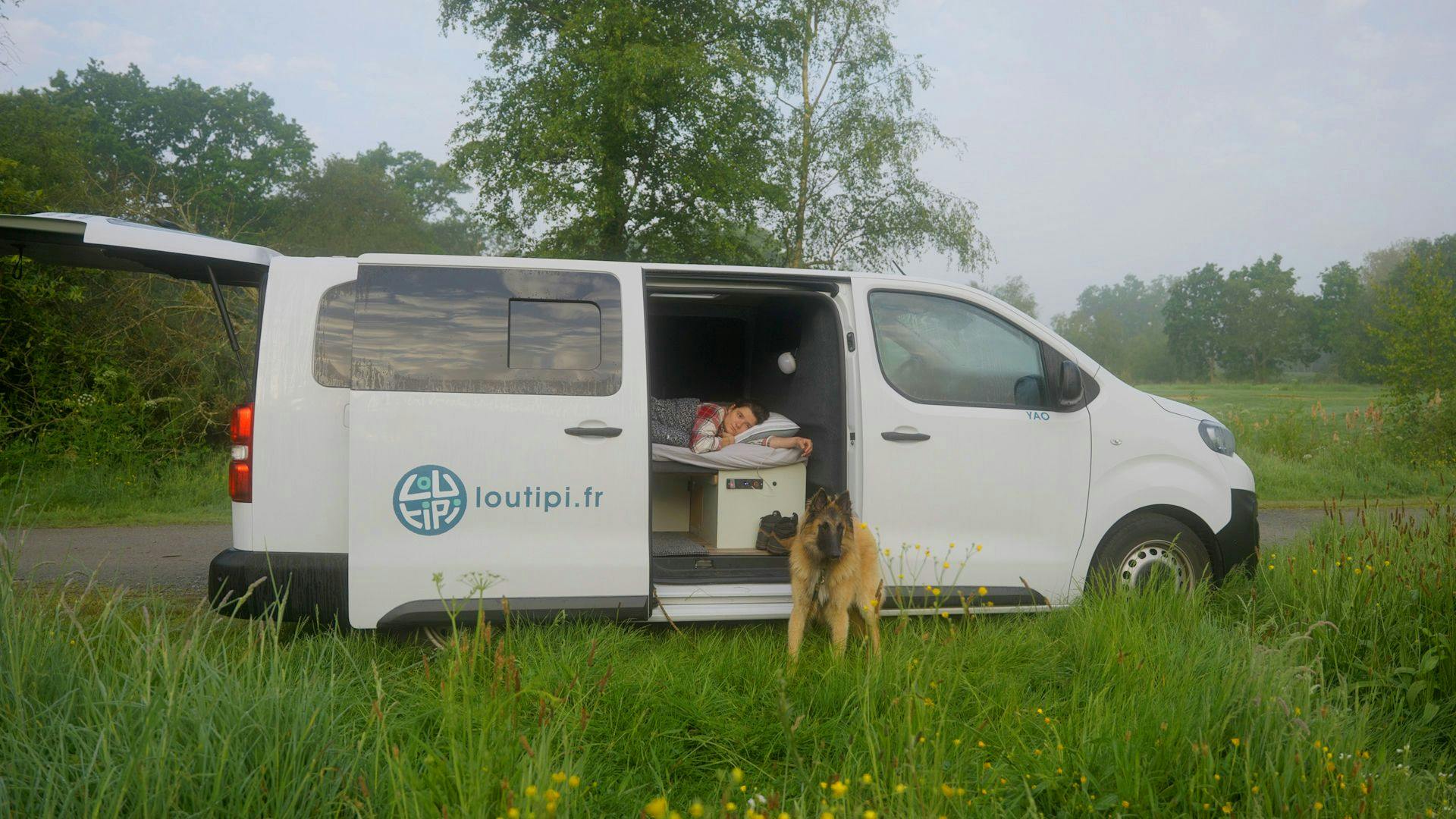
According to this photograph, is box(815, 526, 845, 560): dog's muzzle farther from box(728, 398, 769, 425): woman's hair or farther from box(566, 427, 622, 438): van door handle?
box(728, 398, 769, 425): woman's hair

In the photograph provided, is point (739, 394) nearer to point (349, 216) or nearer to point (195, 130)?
point (349, 216)

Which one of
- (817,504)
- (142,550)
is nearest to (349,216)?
(142,550)

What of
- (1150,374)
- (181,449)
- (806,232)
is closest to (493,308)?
(181,449)

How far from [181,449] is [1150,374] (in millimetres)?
78064

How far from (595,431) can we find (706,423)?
1980 mm

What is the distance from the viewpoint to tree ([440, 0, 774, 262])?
1628 centimetres

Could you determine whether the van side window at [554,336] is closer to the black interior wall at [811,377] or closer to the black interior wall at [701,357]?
the black interior wall at [811,377]

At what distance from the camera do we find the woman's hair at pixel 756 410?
596cm

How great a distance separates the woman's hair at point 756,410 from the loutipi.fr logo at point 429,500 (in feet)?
8.30

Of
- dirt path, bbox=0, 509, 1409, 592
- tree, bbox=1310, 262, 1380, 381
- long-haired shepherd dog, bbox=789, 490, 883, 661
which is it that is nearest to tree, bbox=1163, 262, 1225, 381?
tree, bbox=1310, 262, 1380, 381

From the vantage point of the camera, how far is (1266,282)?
248 feet

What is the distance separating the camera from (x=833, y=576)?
13.2 ft

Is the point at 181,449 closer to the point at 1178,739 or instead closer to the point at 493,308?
the point at 493,308

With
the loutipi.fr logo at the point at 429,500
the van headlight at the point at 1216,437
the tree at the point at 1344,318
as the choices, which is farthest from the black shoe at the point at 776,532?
the tree at the point at 1344,318
